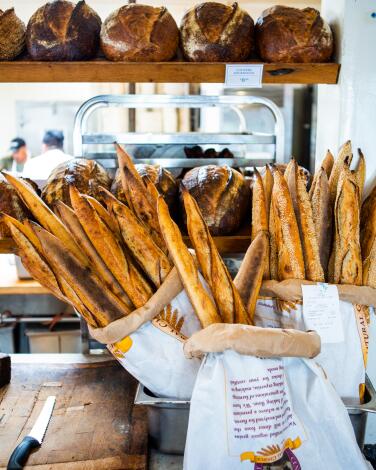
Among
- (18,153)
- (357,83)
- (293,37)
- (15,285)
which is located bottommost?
(15,285)

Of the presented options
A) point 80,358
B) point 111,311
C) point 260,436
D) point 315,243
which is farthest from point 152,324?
point 80,358

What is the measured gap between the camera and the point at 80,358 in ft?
6.57

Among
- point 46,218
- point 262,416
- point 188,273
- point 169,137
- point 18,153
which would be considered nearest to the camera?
point 262,416

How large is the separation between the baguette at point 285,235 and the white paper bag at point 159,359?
1.13 feet

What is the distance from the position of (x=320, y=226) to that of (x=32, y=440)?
100 centimetres

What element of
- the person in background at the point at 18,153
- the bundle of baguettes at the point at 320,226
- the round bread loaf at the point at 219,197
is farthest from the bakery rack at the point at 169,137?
the person in background at the point at 18,153

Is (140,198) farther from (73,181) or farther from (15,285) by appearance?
(15,285)

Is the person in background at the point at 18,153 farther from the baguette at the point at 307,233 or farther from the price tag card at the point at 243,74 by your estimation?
the baguette at the point at 307,233

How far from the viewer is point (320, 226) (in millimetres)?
1526

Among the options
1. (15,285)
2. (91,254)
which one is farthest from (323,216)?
(15,285)

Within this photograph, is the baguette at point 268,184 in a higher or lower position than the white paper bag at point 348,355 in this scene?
higher

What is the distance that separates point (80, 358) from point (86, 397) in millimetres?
284

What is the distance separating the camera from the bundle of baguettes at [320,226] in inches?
56.9

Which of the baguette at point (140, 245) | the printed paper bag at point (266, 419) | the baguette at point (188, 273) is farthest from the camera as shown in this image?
the baguette at point (140, 245)
